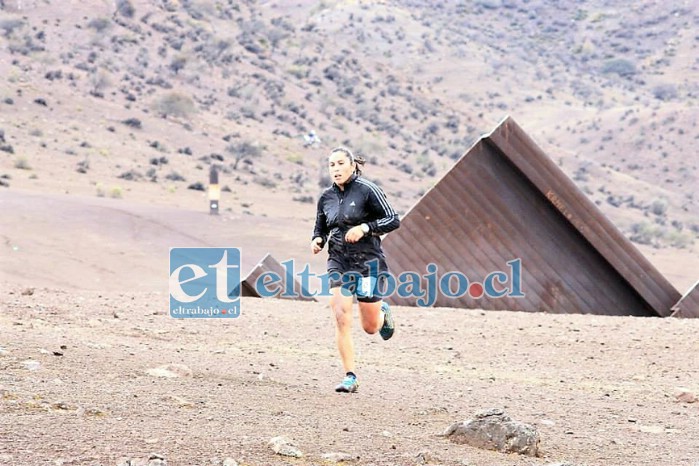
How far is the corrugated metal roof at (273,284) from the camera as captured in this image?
12.5 metres

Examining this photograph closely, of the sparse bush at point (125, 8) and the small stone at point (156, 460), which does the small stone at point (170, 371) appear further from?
the sparse bush at point (125, 8)

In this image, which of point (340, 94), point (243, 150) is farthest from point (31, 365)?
point (340, 94)

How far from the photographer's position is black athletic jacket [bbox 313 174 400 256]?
267 inches

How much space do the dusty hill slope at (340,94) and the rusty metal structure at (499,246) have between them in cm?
1511

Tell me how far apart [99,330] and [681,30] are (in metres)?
71.6

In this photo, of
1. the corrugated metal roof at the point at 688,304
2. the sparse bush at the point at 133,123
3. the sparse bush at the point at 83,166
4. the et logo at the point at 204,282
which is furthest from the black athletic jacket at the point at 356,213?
the sparse bush at the point at 133,123

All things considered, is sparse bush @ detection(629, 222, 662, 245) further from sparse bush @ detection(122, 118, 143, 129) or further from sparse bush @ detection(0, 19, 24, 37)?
sparse bush @ detection(0, 19, 24, 37)

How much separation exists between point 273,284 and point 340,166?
614 cm

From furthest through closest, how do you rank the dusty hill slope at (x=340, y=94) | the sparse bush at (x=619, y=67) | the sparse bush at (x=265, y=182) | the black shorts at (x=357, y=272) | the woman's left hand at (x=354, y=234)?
the sparse bush at (x=619, y=67) < the dusty hill slope at (x=340, y=94) < the sparse bush at (x=265, y=182) < the black shorts at (x=357, y=272) < the woman's left hand at (x=354, y=234)

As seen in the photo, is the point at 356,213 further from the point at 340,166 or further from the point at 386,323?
the point at 386,323

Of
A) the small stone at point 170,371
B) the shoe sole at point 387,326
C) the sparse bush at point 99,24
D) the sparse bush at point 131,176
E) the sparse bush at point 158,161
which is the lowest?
the small stone at point 170,371

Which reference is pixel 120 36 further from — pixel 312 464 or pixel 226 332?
pixel 312 464

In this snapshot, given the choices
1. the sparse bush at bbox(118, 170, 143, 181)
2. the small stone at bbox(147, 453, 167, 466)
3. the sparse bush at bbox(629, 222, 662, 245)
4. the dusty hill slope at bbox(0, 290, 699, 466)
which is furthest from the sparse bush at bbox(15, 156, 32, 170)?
the small stone at bbox(147, 453, 167, 466)

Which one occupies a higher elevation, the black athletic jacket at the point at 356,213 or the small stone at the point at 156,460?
the black athletic jacket at the point at 356,213
